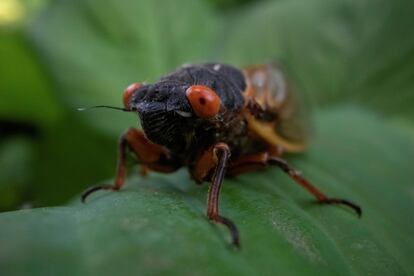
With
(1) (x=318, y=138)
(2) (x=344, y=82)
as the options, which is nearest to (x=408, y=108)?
(2) (x=344, y=82)

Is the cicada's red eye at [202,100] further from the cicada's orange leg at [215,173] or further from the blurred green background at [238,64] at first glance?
the blurred green background at [238,64]

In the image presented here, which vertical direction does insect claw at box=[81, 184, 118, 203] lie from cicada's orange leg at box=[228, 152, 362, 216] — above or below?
below

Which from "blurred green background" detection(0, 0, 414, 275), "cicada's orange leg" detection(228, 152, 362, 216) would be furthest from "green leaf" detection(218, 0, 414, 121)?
"cicada's orange leg" detection(228, 152, 362, 216)

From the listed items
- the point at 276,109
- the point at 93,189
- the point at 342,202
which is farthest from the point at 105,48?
the point at 342,202

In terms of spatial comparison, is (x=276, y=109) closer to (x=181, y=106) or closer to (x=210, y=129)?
(x=210, y=129)

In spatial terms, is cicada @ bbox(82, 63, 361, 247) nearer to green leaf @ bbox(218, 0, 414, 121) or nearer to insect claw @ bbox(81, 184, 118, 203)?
insect claw @ bbox(81, 184, 118, 203)
